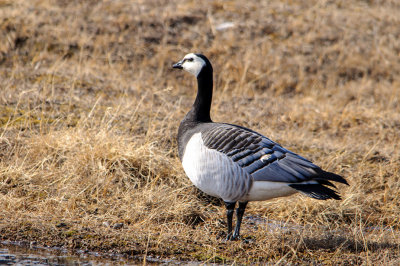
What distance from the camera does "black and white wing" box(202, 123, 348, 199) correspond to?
5.41 metres

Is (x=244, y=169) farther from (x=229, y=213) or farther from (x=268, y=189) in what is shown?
(x=229, y=213)

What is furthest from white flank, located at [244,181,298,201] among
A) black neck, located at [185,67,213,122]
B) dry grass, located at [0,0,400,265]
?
black neck, located at [185,67,213,122]

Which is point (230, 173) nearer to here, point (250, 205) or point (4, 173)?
point (250, 205)

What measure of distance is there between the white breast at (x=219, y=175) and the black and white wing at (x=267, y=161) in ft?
0.21

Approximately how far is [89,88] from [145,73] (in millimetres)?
2059

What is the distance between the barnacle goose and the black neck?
50 centimetres

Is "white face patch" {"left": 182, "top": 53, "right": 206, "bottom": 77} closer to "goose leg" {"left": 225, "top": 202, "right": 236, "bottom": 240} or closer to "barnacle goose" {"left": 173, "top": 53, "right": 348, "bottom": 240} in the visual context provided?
"barnacle goose" {"left": 173, "top": 53, "right": 348, "bottom": 240}

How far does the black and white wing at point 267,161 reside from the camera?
541 centimetres

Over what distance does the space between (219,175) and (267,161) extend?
1.77 feet

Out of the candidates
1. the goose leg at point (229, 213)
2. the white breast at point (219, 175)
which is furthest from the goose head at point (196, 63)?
the goose leg at point (229, 213)

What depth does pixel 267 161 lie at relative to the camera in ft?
18.4

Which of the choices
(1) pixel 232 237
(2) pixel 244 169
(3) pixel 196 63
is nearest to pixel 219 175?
(2) pixel 244 169

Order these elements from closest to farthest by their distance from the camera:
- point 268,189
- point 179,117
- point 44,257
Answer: point 44,257, point 268,189, point 179,117

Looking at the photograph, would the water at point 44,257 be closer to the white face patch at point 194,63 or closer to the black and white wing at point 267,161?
the black and white wing at point 267,161
